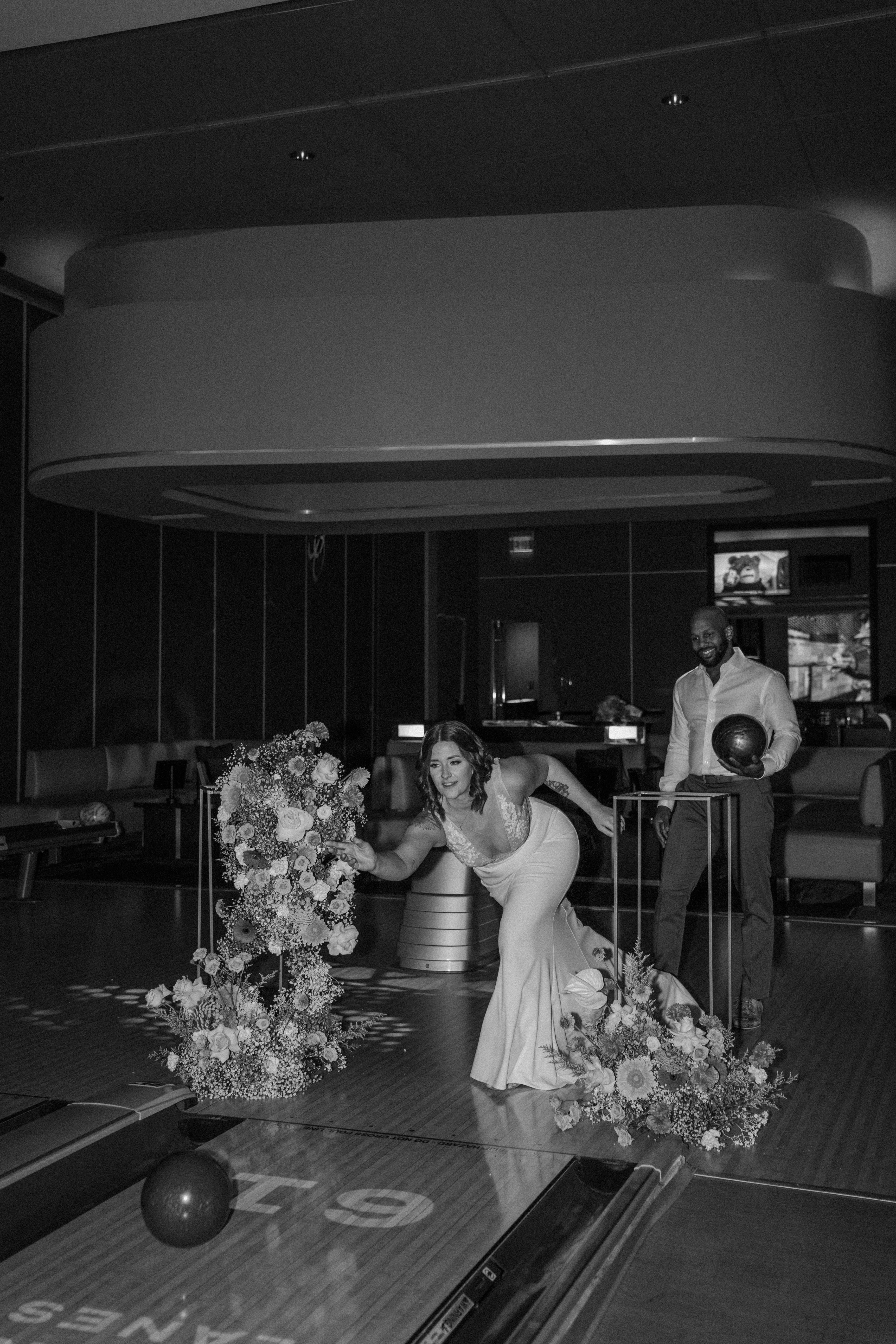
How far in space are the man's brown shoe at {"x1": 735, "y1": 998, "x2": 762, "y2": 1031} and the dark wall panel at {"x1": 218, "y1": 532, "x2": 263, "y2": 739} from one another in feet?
28.4

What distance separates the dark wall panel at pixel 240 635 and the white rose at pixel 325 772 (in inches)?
351

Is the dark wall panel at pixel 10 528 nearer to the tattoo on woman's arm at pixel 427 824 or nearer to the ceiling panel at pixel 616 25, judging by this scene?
the ceiling panel at pixel 616 25

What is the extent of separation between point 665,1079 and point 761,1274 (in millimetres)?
859

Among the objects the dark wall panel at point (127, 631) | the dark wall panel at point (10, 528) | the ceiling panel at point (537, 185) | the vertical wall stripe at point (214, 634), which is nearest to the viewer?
the ceiling panel at point (537, 185)

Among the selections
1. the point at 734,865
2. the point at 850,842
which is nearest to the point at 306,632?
the point at 850,842

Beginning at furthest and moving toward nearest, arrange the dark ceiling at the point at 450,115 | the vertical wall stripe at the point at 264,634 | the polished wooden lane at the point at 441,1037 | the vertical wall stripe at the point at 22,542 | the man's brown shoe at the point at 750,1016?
the vertical wall stripe at the point at 264,634 → the vertical wall stripe at the point at 22,542 → the dark ceiling at the point at 450,115 → the man's brown shoe at the point at 750,1016 → the polished wooden lane at the point at 441,1037

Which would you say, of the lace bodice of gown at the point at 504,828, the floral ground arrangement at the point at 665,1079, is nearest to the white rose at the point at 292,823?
the lace bodice of gown at the point at 504,828

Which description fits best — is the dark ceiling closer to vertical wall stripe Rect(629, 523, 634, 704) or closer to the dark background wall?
the dark background wall

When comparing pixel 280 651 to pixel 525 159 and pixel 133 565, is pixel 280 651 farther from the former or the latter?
pixel 525 159

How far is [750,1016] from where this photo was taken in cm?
538

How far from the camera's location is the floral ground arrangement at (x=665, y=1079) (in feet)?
12.7

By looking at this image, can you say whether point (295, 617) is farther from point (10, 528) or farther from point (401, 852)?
point (401, 852)

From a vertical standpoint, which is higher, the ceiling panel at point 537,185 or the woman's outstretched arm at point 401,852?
the ceiling panel at point 537,185

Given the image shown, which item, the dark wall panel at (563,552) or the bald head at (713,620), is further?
the dark wall panel at (563,552)
